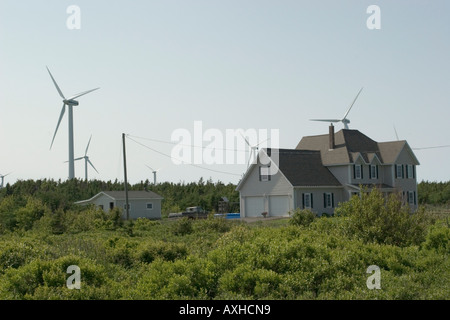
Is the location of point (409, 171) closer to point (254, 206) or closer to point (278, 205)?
point (278, 205)

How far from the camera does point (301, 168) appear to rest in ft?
160

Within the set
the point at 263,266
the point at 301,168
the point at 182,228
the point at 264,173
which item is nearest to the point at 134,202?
the point at 264,173

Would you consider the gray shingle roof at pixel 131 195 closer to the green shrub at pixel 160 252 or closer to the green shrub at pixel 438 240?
the green shrub at pixel 160 252

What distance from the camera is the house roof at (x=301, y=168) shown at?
47.4 meters

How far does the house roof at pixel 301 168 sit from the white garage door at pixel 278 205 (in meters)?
1.82

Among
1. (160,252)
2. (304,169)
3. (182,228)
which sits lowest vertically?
(182,228)

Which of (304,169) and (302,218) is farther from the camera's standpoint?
(304,169)

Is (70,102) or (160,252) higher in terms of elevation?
(70,102)

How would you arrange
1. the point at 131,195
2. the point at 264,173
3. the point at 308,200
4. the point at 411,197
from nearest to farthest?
the point at 308,200
the point at 264,173
the point at 411,197
the point at 131,195

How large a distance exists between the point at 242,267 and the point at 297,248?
6.99 ft

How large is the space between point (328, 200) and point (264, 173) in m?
5.86

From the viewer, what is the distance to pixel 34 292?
37.9 feet
